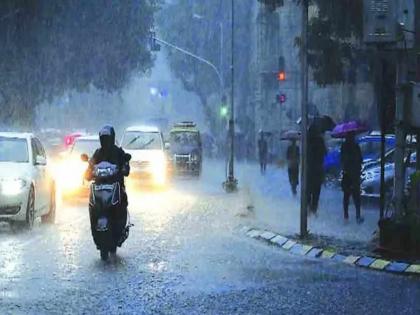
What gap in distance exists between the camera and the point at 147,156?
1084 inches

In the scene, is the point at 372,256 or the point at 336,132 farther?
the point at 336,132

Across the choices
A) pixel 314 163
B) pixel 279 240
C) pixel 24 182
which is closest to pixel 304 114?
pixel 279 240

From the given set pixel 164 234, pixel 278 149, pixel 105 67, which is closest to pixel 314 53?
pixel 164 234

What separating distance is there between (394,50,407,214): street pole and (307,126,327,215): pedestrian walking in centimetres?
541

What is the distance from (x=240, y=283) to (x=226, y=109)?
914 inches

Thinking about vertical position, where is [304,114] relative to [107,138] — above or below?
above

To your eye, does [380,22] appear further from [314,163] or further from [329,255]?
[314,163]

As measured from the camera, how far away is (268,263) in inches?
434

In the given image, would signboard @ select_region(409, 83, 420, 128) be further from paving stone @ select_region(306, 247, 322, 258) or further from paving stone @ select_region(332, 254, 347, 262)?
paving stone @ select_region(306, 247, 322, 258)

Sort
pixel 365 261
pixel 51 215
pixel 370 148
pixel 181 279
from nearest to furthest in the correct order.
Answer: pixel 181 279, pixel 365 261, pixel 51 215, pixel 370 148

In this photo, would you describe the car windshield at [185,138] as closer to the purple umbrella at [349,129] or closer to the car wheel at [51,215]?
the purple umbrella at [349,129]

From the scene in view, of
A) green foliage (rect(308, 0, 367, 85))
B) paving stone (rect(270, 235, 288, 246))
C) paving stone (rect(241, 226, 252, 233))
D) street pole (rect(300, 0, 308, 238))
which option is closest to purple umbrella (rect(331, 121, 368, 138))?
green foliage (rect(308, 0, 367, 85))

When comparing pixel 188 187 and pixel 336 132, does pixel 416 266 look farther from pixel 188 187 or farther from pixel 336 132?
pixel 188 187

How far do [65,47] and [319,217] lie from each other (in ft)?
79.3
